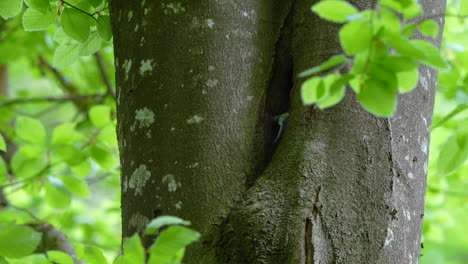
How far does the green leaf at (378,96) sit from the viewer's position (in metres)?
0.78

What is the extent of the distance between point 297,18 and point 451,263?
205 inches

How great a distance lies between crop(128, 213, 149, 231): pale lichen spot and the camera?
1036 mm

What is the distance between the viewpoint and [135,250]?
77 cm

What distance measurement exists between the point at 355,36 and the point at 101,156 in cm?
130

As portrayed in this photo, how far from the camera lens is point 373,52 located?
0.76 meters

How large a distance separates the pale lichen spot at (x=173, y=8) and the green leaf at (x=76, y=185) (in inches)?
33.3

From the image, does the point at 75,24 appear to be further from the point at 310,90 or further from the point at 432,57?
the point at 432,57

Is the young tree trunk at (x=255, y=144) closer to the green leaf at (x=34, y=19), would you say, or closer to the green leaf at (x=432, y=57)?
the green leaf at (x=34, y=19)

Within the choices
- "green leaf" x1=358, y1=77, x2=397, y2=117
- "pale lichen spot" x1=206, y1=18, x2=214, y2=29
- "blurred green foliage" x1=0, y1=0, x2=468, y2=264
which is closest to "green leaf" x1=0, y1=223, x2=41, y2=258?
"blurred green foliage" x1=0, y1=0, x2=468, y2=264

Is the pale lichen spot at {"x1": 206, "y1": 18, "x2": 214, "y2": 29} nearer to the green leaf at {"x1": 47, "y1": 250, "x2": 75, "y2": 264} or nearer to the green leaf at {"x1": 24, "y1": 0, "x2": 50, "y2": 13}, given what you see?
the green leaf at {"x1": 24, "y1": 0, "x2": 50, "y2": 13}

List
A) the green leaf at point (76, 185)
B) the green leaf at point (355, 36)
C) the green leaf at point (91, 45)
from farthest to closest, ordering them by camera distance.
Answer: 1. the green leaf at point (76, 185)
2. the green leaf at point (91, 45)
3. the green leaf at point (355, 36)

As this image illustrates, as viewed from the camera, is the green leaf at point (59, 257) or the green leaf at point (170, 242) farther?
the green leaf at point (59, 257)

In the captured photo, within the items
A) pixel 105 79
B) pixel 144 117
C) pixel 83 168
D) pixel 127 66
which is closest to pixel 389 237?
pixel 144 117

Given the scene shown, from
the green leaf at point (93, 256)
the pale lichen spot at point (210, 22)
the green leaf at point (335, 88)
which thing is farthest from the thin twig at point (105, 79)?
the green leaf at point (335, 88)
